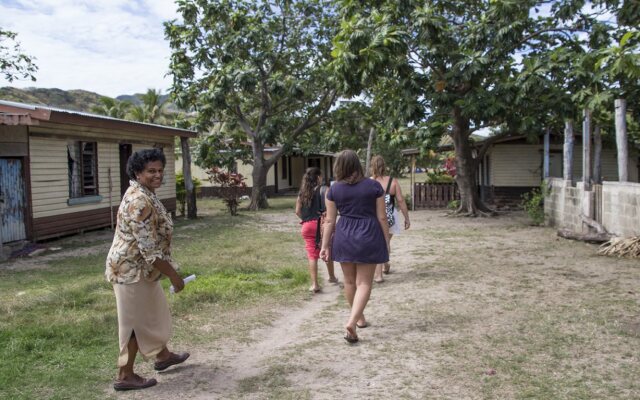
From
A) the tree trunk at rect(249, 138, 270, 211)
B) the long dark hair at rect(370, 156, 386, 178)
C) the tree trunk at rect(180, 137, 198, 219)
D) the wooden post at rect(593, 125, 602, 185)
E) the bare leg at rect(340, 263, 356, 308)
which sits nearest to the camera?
the bare leg at rect(340, 263, 356, 308)

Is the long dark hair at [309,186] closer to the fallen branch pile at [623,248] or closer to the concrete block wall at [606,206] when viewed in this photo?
the fallen branch pile at [623,248]

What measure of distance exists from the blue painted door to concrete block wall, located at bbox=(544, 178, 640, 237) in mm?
11235

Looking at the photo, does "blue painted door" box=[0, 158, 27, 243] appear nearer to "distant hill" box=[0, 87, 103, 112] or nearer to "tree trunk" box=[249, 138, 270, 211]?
"tree trunk" box=[249, 138, 270, 211]

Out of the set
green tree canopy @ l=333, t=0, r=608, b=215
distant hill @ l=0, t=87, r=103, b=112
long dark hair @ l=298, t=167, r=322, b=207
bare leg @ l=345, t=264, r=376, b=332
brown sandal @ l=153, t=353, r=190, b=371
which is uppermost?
distant hill @ l=0, t=87, r=103, b=112

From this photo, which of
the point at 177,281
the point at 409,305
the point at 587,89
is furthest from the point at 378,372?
the point at 587,89

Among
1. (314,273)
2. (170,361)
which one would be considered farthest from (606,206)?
(170,361)

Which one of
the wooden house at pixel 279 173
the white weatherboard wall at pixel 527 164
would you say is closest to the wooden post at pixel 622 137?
the white weatherboard wall at pixel 527 164

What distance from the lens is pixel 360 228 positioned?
15.6ft

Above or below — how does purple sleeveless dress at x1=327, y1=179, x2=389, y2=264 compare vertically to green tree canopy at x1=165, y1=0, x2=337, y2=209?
below

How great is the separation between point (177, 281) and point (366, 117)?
18.4 metres

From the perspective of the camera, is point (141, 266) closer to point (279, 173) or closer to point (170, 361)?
point (170, 361)

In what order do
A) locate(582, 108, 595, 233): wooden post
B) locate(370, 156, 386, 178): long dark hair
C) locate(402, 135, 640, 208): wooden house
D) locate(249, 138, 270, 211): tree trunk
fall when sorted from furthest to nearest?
locate(249, 138, 270, 211): tree trunk
locate(402, 135, 640, 208): wooden house
locate(582, 108, 595, 233): wooden post
locate(370, 156, 386, 178): long dark hair

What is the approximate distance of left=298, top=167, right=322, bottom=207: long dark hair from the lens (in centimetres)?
684

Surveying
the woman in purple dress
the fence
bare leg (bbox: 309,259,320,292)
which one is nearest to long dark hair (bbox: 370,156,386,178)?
bare leg (bbox: 309,259,320,292)
